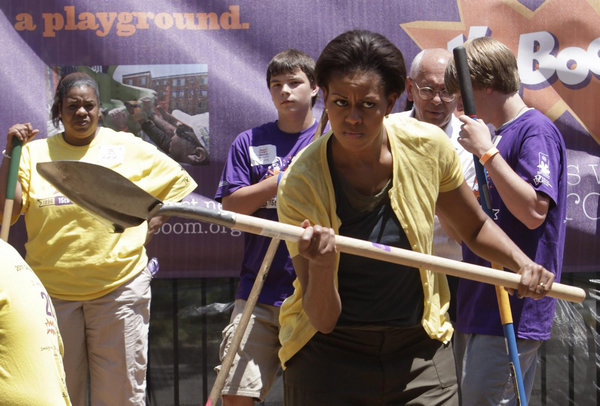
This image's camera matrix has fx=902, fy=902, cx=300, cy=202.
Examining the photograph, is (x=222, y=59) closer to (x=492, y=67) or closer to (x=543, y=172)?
(x=492, y=67)

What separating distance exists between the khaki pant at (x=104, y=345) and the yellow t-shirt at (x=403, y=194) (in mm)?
1850

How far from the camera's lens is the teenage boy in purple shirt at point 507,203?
134 inches

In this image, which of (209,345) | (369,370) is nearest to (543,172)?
(369,370)

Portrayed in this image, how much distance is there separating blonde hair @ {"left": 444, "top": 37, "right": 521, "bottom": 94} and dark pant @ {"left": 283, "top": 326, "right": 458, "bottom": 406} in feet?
3.78

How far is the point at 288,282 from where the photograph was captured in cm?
436

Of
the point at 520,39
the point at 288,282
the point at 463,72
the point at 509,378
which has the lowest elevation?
the point at 509,378

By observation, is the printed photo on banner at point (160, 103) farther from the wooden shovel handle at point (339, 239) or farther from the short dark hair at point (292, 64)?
the wooden shovel handle at point (339, 239)

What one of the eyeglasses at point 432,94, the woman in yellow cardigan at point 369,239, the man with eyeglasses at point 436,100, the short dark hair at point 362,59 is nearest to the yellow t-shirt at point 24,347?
the woman in yellow cardigan at point 369,239

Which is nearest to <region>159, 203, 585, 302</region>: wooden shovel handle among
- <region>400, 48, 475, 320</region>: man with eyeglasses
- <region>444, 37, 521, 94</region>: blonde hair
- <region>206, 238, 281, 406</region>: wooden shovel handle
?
<region>444, 37, 521, 94</region>: blonde hair

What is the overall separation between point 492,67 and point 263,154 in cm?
141

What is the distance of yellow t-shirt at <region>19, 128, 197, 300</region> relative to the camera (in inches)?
180

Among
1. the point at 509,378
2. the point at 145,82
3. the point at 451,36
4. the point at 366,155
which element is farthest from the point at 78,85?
the point at 509,378

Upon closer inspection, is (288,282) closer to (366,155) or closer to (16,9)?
(366,155)

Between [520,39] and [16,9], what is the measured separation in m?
2.86
